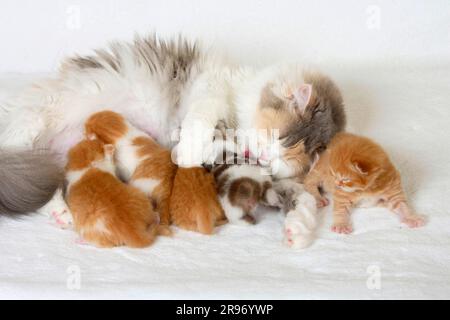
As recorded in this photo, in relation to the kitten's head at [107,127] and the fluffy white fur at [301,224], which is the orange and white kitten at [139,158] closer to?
the kitten's head at [107,127]

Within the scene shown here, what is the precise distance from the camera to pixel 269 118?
88.4 inches

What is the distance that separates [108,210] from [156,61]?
80cm

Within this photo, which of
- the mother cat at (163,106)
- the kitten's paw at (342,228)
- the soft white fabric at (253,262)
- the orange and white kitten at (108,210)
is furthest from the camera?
the mother cat at (163,106)

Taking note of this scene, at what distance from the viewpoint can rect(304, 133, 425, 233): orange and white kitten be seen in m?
2.04

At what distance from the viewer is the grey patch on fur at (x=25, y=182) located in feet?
6.72

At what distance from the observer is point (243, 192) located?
2.04 m

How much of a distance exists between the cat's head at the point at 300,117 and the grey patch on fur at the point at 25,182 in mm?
695

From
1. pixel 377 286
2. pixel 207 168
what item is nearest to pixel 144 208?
pixel 207 168

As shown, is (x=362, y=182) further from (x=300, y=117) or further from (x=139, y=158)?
(x=139, y=158)

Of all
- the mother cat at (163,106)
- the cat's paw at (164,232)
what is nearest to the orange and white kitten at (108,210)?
the cat's paw at (164,232)

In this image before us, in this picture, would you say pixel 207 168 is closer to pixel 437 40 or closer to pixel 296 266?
pixel 296 266

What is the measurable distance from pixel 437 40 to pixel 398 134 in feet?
3.03

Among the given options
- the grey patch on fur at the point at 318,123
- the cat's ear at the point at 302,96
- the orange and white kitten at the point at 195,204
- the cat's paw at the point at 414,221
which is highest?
the cat's ear at the point at 302,96

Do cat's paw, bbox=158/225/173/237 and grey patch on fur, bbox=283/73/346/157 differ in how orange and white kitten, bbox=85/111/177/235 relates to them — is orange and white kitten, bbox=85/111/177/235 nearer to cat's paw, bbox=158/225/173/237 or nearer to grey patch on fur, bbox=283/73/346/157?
cat's paw, bbox=158/225/173/237
